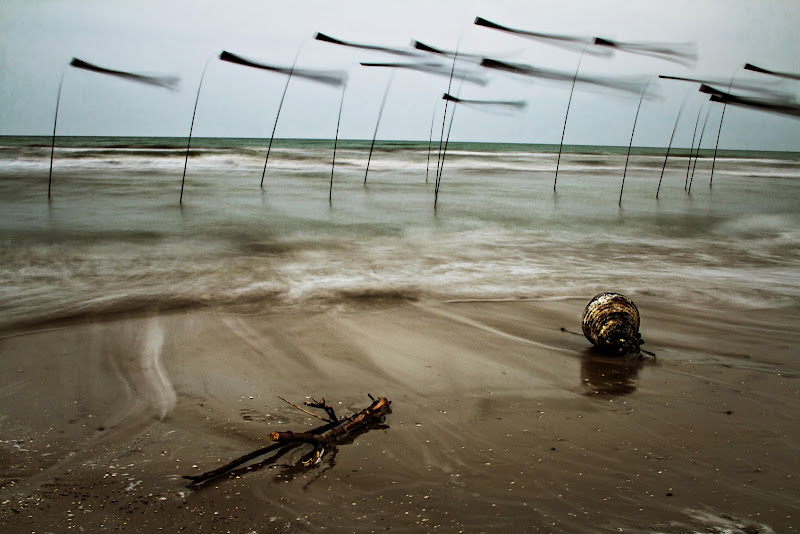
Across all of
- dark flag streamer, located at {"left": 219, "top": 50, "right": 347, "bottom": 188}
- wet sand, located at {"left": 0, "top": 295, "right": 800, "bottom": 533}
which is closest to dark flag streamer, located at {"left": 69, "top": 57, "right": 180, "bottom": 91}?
dark flag streamer, located at {"left": 219, "top": 50, "right": 347, "bottom": 188}

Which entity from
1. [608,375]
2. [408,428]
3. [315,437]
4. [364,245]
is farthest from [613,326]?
[364,245]

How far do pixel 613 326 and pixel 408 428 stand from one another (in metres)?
1.66

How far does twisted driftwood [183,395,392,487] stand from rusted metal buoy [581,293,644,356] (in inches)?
64.8

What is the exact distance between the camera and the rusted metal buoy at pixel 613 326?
3.61 m

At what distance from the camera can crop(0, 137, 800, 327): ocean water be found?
5.49 meters

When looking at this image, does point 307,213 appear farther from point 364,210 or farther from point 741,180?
point 741,180

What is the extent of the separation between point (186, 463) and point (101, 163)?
25206 mm

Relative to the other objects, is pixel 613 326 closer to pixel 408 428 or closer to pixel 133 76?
pixel 408 428

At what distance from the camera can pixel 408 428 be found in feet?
8.73

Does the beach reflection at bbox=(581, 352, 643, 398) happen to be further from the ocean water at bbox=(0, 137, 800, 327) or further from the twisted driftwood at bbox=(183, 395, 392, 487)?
the ocean water at bbox=(0, 137, 800, 327)

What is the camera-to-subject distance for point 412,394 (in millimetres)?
3049

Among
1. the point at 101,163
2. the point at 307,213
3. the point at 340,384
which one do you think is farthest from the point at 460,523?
the point at 101,163

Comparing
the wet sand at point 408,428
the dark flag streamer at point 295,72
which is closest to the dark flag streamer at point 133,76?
the dark flag streamer at point 295,72

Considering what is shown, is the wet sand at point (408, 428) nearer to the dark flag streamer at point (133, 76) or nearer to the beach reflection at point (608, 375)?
the beach reflection at point (608, 375)
